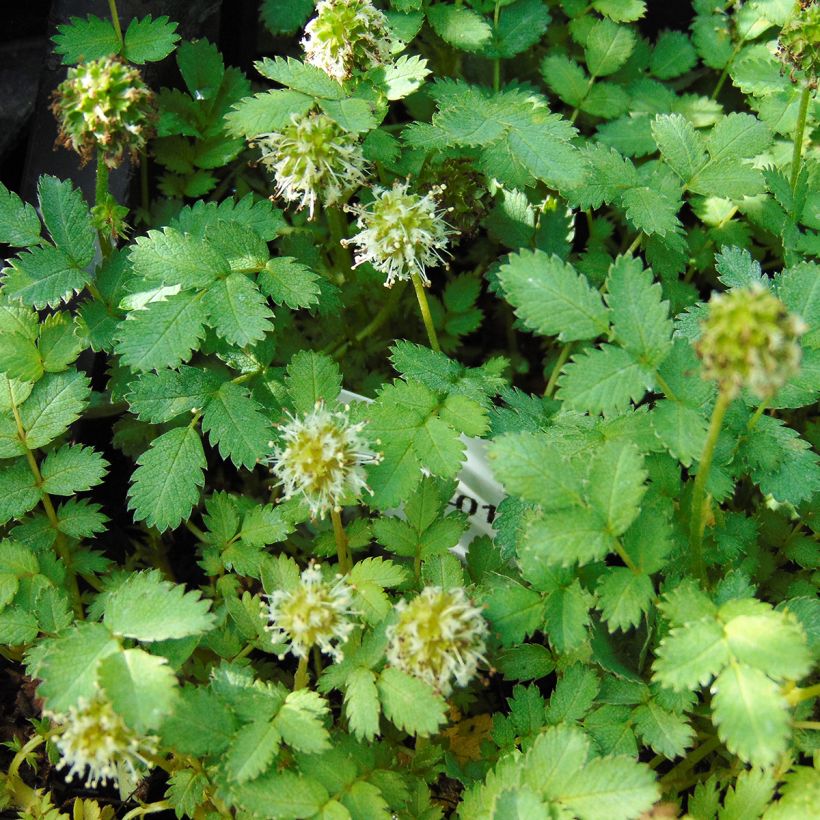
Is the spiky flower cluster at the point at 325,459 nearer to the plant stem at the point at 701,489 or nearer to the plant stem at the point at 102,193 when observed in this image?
the plant stem at the point at 701,489

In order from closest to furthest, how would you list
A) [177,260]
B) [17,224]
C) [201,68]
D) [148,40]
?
[177,260]
[17,224]
[148,40]
[201,68]

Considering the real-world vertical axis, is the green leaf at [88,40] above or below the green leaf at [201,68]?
above

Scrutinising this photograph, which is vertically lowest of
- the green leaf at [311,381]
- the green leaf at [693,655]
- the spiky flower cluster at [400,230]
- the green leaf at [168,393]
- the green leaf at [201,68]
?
the green leaf at [693,655]

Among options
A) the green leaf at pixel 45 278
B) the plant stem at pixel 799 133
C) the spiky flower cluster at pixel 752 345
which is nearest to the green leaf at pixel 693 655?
the spiky flower cluster at pixel 752 345

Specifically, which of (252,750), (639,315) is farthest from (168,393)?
(639,315)

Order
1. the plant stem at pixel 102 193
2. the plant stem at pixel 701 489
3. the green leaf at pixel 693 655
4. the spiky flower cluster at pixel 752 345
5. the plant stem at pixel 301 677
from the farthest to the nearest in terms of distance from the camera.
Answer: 1. the plant stem at pixel 102 193
2. the plant stem at pixel 301 677
3. the green leaf at pixel 693 655
4. the plant stem at pixel 701 489
5. the spiky flower cluster at pixel 752 345

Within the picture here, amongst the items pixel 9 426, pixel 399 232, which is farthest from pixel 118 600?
pixel 399 232

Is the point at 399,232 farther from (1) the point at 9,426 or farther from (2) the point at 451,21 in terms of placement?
(1) the point at 9,426

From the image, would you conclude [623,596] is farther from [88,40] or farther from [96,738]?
[88,40]
